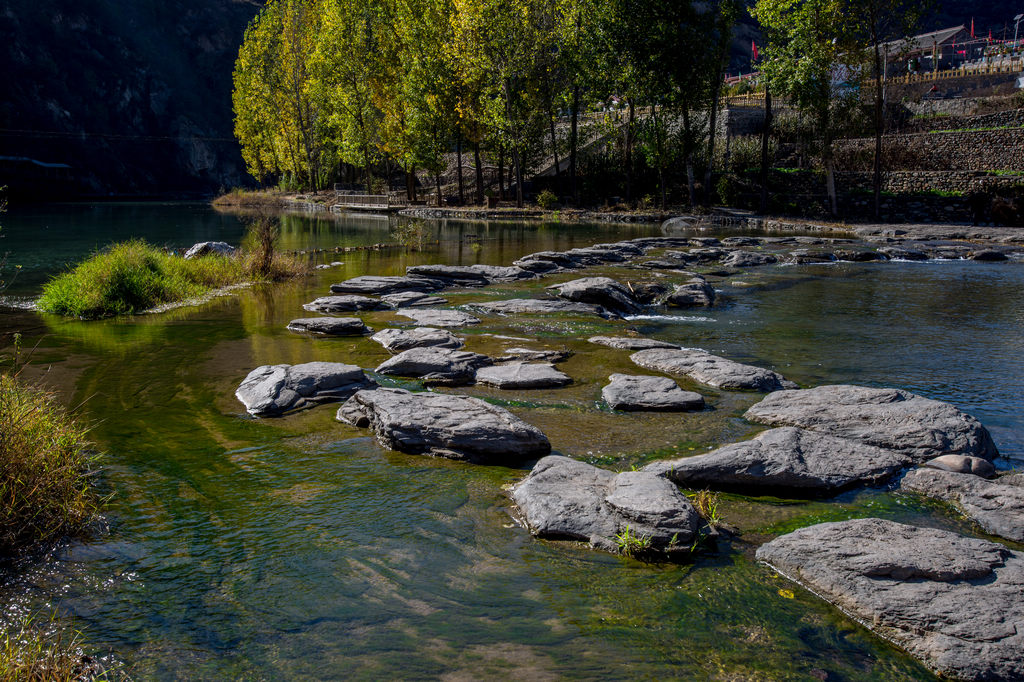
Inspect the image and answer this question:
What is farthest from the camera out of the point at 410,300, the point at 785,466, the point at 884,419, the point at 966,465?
the point at 410,300

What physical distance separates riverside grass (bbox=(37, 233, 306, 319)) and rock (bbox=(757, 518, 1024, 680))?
12189 mm

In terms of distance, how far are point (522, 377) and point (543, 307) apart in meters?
4.35

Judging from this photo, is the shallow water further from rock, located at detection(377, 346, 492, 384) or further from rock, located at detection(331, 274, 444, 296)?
rock, located at detection(331, 274, 444, 296)

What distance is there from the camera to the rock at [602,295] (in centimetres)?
1242

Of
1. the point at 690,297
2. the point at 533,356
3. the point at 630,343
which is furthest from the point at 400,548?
the point at 690,297

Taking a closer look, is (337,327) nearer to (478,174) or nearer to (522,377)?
(522,377)

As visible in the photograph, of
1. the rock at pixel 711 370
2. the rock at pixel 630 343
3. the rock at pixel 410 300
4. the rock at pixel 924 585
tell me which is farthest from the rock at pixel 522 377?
the rock at pixel 410 300

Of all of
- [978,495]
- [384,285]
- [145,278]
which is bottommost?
[978,495]

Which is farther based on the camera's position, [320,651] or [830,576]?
[830,576]

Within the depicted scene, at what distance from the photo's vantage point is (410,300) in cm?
1300

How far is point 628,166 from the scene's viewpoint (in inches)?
1435

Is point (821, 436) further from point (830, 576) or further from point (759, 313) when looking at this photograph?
point (759, 313)

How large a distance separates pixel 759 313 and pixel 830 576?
9037mm

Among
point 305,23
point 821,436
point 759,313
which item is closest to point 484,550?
point 821,436
